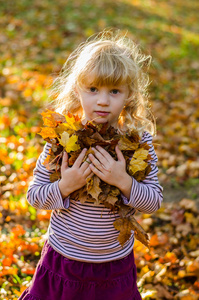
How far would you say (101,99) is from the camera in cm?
192

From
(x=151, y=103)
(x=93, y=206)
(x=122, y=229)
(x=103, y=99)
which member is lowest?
(x=122, y=229)

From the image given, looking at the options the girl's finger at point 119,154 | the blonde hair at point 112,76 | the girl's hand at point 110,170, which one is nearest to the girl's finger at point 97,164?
the girl's hand at point 110,170

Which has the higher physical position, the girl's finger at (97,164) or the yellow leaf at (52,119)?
the yellow leaf at (52,119)

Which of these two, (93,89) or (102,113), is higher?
(93,89)

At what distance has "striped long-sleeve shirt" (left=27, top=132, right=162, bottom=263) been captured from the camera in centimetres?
198

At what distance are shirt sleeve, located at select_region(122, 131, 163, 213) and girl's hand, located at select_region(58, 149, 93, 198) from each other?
24 cm

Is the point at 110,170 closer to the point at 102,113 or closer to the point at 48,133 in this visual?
the point at 102,113

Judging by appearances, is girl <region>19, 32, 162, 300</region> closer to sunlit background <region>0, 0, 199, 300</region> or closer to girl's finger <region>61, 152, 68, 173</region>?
girl's finger <region>61, 152, 68, 173</region>

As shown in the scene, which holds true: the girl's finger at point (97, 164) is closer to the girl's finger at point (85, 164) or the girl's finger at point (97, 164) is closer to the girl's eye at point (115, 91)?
the girl's finger at point (85, 164)

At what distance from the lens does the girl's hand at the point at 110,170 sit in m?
1.90

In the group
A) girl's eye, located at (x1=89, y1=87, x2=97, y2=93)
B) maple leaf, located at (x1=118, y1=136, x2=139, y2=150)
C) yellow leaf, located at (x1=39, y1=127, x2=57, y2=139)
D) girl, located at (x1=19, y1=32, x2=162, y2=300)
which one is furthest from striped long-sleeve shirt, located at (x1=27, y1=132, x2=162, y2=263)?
girl's eye, located at (x1=89, y1=87, x2=97, y2=93)

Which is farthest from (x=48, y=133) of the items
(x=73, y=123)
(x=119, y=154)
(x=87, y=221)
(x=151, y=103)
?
(x=151, y=103)

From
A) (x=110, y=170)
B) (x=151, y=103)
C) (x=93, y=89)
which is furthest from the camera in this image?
(x=151, y=103)

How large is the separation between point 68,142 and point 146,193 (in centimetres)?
50
